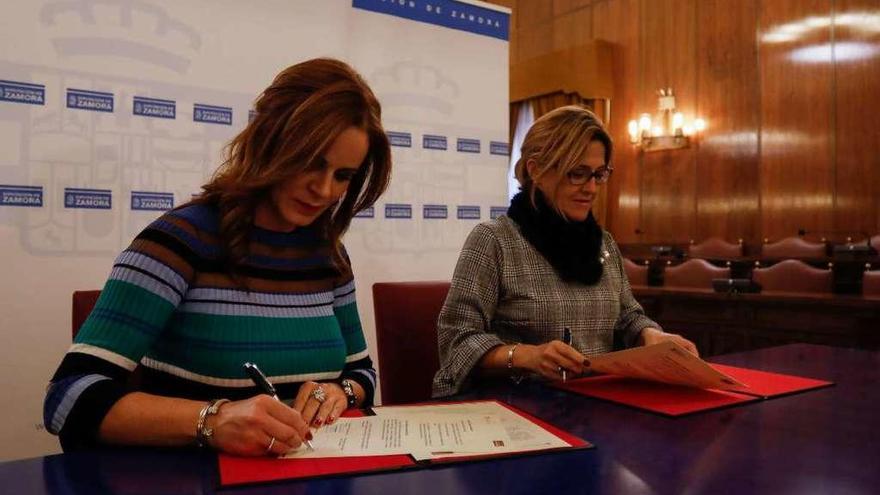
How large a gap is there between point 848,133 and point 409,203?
5.20 meters

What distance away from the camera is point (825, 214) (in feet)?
22.4

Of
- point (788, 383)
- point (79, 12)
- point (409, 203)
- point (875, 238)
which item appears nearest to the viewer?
point (788, 383)

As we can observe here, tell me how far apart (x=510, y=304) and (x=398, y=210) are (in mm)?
2027

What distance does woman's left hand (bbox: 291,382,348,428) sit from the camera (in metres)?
1.04

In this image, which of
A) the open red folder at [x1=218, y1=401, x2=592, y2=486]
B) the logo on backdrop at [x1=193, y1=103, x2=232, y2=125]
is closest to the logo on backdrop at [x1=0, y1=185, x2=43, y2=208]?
the logo on backdrop at [x1=193, y1=103, x2=232, y2=125]

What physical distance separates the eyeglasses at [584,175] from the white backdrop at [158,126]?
1.88 m

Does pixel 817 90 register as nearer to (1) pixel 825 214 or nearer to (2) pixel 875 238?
(1) pixel 825 214

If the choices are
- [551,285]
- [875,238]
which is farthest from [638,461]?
[875,238]

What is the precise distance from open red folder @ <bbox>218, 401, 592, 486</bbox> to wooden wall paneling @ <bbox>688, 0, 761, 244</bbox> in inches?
290

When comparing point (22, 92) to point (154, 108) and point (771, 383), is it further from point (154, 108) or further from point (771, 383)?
point (771, 383)

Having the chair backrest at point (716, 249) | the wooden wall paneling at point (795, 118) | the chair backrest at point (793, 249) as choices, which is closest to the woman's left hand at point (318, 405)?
the chair backrest at point (793, 249)

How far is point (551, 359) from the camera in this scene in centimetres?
134

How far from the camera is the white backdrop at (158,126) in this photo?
2.51 m

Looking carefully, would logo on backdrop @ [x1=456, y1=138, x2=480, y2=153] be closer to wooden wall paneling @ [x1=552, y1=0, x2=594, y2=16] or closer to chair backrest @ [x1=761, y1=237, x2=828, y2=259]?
chair backrest @ [x1=761, y1=237, x2=828, y2=259]
